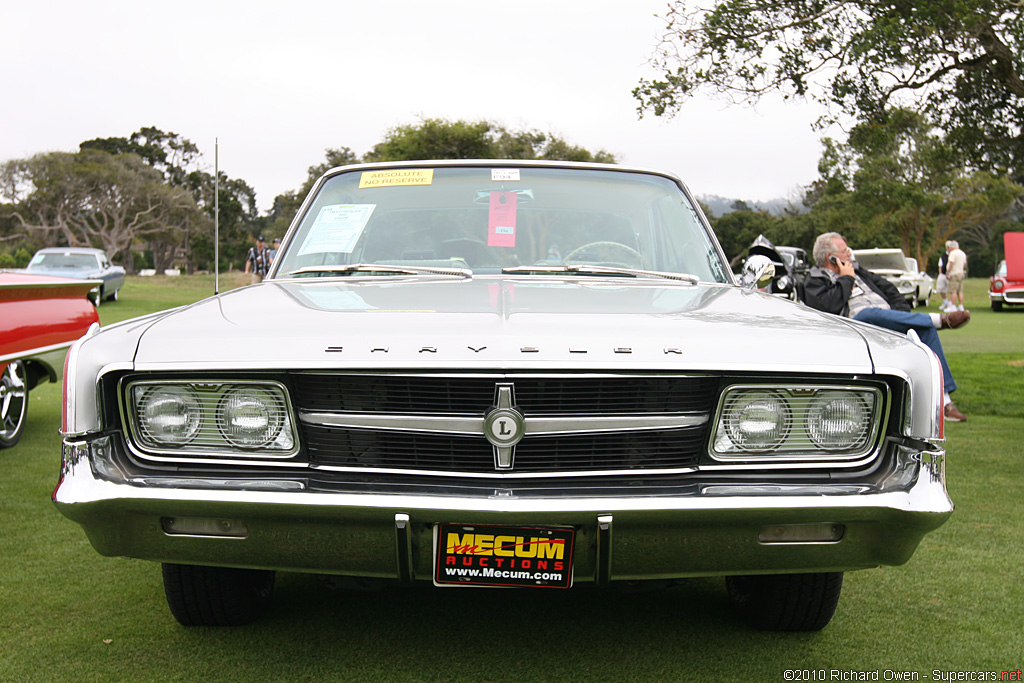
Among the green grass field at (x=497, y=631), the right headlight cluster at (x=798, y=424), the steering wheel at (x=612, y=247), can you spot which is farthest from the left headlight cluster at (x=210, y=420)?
the steering wheel at (x=612, y=247)

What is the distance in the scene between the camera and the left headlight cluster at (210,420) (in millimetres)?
2332

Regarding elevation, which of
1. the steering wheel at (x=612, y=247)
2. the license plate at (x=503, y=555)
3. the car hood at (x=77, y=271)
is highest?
the steering wheel at (x=612, y=247)

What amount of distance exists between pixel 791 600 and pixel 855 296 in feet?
13.4

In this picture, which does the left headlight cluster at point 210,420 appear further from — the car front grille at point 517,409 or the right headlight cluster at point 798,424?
the right headlight cluster at point 798,424

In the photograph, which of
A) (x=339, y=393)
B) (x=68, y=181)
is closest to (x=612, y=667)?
(x=339, y=393)

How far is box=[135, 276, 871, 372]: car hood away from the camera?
222 cm

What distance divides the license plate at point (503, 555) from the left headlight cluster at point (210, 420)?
0.46 m

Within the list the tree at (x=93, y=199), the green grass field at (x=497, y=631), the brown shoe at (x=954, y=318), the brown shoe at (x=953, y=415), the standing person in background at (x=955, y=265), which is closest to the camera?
the green grass field at (x=497, y=631)

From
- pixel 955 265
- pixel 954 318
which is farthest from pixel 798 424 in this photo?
pixel 955 265

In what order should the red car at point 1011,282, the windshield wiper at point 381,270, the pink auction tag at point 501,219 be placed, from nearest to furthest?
the windshield wiper at point 381,270 → the pink auction tag at point 501,219 → the red car at point 1011,282

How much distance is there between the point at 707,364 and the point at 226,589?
1.67m

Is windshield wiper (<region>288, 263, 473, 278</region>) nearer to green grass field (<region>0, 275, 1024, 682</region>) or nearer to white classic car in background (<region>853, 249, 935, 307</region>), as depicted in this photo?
green grass field (<region>0, 275, 1024, 682</region>)

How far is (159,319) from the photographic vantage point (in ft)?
8.71

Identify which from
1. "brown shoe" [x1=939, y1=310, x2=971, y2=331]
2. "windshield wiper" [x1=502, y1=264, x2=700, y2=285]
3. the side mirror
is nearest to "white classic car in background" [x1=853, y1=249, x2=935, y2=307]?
"brown shoe" [x1=939, y1=310, x2=971, y2=331]
